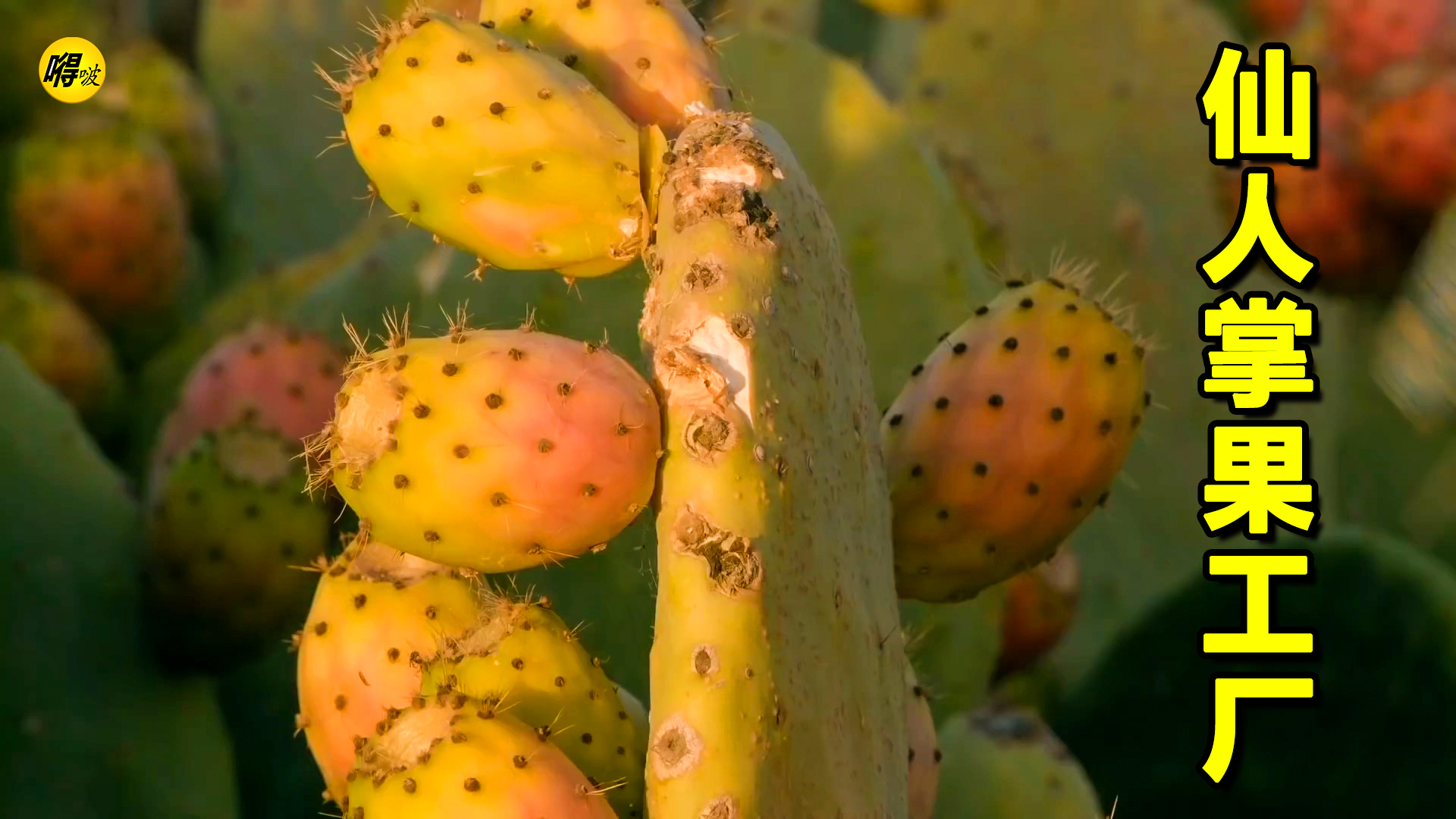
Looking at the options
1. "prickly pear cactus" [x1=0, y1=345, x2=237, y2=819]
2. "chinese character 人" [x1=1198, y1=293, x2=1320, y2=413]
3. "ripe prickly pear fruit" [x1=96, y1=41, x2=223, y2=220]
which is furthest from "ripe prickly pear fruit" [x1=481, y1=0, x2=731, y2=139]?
"ripe prickly pear fruit" [x1=96, y1=41, x2=223, y2=220]

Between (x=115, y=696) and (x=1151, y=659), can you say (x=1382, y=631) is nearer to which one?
(x=1151, y=659)

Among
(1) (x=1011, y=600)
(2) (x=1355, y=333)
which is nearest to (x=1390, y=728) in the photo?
(1) (x=1011, y=600)

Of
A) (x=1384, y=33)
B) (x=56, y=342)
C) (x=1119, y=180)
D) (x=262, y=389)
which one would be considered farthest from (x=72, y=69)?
(x=1384, y=33)

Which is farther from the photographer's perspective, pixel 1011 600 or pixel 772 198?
pixel 1011 600

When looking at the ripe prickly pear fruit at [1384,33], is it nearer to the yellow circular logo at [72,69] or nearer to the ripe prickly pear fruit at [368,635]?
the yellow circular logo at [72,69]

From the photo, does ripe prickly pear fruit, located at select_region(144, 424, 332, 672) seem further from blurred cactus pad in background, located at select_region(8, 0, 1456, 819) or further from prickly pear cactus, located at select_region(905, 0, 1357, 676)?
prickly pear cactus, located at select_region(905, 0, 1357, 676)
